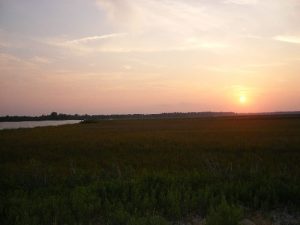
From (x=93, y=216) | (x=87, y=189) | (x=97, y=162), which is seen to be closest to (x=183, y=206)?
(x=93, y=216)

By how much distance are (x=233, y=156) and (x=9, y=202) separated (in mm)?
14938

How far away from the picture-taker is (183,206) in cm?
781

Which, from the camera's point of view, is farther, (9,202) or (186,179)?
(186,179)

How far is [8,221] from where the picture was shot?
726 cm

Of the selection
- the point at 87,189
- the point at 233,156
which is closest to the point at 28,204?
the point at 87,189

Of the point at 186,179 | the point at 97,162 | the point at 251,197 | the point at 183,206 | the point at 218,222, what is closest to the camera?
the point at 218,222

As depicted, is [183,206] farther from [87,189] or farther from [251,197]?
[87,189]

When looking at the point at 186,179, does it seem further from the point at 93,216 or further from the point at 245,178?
the point at 93,216

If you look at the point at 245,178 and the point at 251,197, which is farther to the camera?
the point at 245,178

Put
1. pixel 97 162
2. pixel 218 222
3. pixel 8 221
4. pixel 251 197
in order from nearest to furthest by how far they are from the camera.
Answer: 1. pixel 218 222
2. pixel 8 221
3. pixel 251 197
4. pixel 97 162

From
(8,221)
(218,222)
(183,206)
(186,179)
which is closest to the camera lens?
(218,222)

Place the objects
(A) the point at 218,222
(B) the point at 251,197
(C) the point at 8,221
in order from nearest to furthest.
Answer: (A) the point at 218,222 < (C) the point at 8,221 < (B) the point at 251,197

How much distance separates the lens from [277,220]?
745 centimetres

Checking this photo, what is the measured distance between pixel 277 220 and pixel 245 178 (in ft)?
9.83
